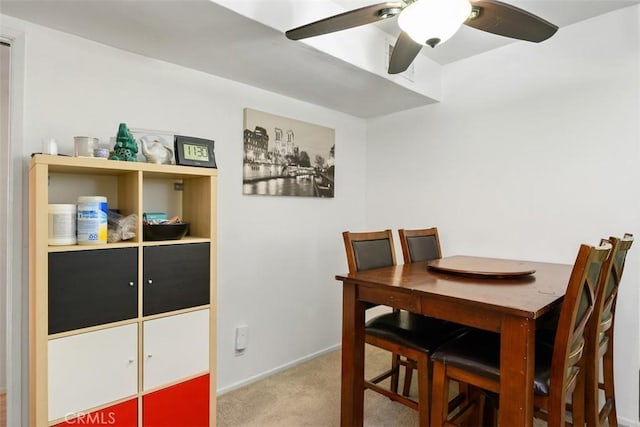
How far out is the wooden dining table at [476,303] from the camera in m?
1.27

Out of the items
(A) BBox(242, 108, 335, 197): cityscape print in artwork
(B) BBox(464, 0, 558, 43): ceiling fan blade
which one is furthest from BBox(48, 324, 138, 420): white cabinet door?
(B) BBox(464, 0, 558, 43): ceiling fan blade

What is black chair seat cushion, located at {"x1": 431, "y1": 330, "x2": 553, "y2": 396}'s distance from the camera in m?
1.36

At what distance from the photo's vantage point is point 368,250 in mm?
2146

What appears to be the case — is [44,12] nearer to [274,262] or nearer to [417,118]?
[274,262]

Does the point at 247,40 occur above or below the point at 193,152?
above

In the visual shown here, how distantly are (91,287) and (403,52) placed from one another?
1.76 m

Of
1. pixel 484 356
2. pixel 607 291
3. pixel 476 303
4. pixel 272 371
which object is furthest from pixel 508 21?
pixel 272 371

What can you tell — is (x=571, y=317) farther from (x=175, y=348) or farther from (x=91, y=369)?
(x=91, y=369)

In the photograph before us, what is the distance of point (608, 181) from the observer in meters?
2.11

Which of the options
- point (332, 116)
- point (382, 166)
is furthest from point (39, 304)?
point (382, 166)

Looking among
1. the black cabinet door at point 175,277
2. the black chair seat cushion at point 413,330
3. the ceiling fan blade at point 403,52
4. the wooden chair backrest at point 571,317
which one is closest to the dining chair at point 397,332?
the black chair seat cushion at point 413,330

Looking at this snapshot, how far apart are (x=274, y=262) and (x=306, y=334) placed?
71 centimetres

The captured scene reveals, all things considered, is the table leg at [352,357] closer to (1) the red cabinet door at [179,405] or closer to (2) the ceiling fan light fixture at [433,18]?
A: (1) the red cabinet door at [179,405]

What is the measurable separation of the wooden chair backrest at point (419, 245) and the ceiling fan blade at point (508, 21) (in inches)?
50.9
